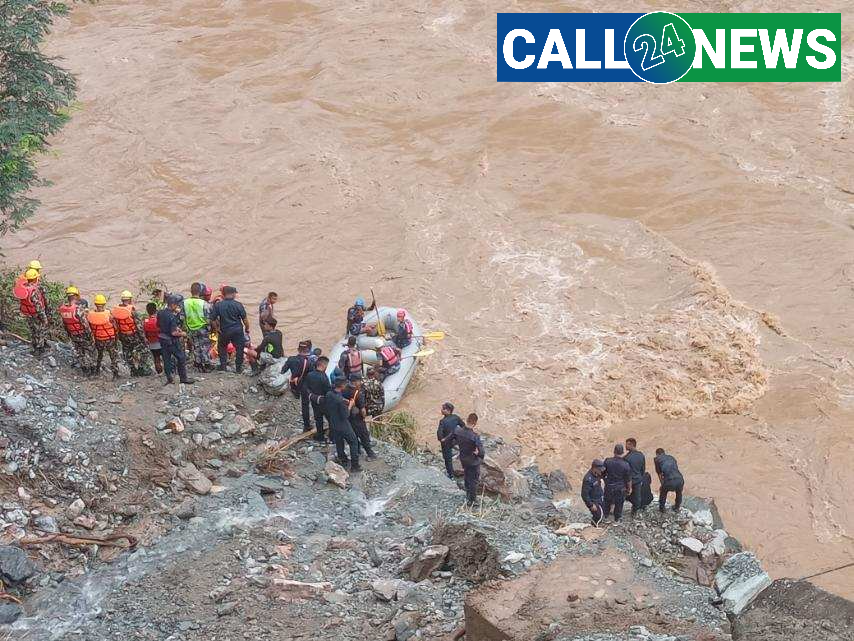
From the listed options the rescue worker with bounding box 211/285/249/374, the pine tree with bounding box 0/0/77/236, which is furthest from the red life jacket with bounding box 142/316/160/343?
the pine tree with bounding box 0/0/77/236

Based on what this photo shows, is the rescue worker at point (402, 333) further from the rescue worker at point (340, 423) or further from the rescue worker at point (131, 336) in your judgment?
the rescue worker at point (131, 336)

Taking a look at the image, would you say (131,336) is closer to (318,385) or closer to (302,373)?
(302,373)

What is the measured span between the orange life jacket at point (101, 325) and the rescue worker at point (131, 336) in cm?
14

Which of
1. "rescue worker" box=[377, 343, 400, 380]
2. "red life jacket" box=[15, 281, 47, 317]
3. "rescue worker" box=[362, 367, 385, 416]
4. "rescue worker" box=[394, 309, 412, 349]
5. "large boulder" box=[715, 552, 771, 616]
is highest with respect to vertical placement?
"red life jacket" box=[15, 281, 47, 317]

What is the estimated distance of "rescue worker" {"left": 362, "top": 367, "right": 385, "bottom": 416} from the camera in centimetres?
1333

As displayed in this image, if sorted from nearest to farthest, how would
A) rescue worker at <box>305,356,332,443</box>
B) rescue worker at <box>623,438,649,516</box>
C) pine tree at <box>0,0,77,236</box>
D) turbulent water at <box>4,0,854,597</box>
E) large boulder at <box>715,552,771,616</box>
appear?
large boulder at <box>715,552,771,616</box>
rescue worker at <box>623,438,649,516</box>
rescue worker at <box>305,356,332,443</box>
pine tree at <box>0,0,77,236</box>
turbulent water at <box>4,0,854,597</box>

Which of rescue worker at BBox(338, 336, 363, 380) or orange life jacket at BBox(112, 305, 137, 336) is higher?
orange life jacket at BBox(112, 305, 137, 336)

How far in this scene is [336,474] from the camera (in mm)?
11188

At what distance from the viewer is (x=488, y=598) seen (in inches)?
319

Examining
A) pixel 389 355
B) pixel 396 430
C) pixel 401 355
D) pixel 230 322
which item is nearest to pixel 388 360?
pixel 389 355

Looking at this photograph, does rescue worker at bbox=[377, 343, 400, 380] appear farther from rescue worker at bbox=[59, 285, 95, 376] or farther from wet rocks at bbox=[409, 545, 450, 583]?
wet rocks at bbox=[409, 545, 450, 583]

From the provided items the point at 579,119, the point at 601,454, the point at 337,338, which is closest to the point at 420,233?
the point at 337,338

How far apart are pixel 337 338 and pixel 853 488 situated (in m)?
8.56

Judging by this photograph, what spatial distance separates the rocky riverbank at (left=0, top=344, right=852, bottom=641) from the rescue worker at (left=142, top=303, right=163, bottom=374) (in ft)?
1.38
